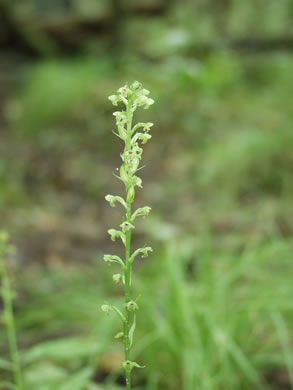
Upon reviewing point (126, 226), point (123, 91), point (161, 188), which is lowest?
point (126, 226)

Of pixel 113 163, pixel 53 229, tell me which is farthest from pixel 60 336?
pixel 113 163

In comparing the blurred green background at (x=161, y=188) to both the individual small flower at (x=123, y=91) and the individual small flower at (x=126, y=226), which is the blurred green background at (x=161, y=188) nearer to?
the individual small flower at (x=126, y=226)

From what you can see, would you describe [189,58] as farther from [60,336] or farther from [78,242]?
[60,336]

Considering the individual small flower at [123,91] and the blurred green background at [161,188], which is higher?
the blurred green background at [161,188]

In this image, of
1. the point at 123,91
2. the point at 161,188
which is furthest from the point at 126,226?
the point at 161,188

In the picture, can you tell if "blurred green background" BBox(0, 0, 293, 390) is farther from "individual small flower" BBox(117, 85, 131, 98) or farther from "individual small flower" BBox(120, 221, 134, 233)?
"individual small flower" BBox(117, 85, 131, 98)

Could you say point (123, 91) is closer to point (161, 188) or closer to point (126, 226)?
point (126, 226)

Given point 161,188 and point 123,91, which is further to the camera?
point 161,188

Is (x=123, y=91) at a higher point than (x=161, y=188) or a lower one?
lower

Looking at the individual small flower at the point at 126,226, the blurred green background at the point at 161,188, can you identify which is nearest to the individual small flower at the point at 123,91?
the individual small flower at the point at 126,226
